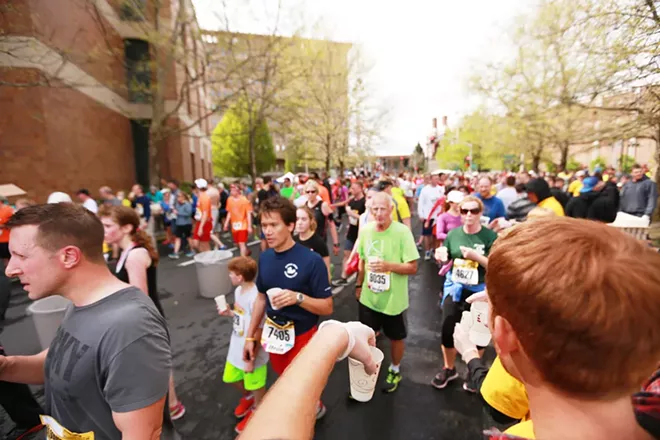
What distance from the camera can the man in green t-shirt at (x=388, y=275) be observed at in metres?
3.26

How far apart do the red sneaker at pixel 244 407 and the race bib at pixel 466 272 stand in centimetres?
225

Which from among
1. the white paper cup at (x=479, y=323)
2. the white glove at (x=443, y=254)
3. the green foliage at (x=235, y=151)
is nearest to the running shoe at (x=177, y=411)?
the white paper cup at (x=479, y=323)

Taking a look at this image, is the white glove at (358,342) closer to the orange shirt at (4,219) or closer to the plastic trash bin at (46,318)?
the plastic trash bin at (46,318)

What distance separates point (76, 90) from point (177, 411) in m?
14.3

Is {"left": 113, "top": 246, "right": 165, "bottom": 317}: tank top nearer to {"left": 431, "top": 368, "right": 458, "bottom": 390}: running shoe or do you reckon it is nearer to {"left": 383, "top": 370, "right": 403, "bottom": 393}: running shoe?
{"left": 383, "top": 370, "right": 403, "bottom": 393}: running shoe

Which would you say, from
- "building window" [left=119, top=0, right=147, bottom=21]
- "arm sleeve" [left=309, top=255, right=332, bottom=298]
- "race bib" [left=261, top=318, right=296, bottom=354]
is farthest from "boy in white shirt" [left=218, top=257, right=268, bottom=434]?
"building window" [left=119, top=0, right=147, bottom=21]

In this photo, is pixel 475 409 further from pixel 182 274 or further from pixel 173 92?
pixel 173 92

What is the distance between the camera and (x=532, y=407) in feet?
2.68

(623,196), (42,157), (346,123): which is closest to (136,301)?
(623,196)

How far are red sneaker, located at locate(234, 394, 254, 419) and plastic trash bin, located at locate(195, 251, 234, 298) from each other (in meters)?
3.09

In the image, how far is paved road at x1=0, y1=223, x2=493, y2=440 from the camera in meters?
2.88

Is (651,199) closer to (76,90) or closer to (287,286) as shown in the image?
(287,286)

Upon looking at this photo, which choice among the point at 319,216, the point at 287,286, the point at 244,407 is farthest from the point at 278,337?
the point at 319,216

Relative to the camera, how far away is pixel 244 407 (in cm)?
307
